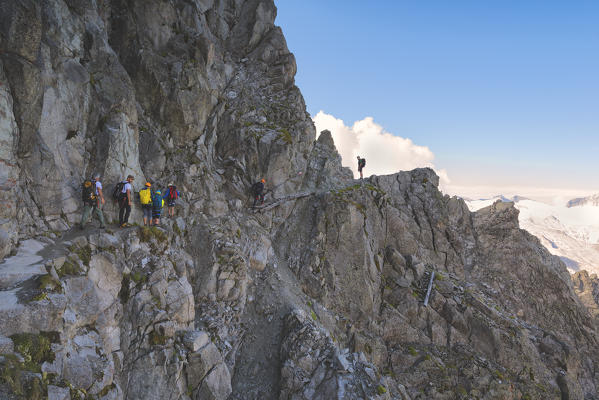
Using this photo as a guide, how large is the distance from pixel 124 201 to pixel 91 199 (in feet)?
6.12

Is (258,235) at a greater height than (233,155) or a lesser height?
lesser

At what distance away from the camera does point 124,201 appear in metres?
16.9

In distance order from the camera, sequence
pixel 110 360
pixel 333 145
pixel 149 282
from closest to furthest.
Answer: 1. pixel 110 360
2. pixel 149 282
3. pixel 333 145

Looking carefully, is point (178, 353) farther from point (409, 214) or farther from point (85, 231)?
point (409, 214)

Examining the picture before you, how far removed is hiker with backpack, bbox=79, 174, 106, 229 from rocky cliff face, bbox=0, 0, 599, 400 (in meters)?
0.83

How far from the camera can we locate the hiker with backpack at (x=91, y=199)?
15.1m

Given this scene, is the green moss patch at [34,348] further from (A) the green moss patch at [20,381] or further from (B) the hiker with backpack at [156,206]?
(B) the hiker with backpack at [156,206]

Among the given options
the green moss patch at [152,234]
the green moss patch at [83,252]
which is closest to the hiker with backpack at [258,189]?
the green moss patch at [152,234]

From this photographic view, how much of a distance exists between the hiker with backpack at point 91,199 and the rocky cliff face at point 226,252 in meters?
0.83

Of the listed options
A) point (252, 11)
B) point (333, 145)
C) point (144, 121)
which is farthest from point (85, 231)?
point (252, 11)

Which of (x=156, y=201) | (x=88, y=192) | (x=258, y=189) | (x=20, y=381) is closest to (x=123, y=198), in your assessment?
(x=88, y=192)

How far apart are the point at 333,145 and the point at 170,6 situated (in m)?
28.2

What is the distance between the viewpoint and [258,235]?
2595cm

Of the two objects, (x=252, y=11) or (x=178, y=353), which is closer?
(x=178, y=353)
